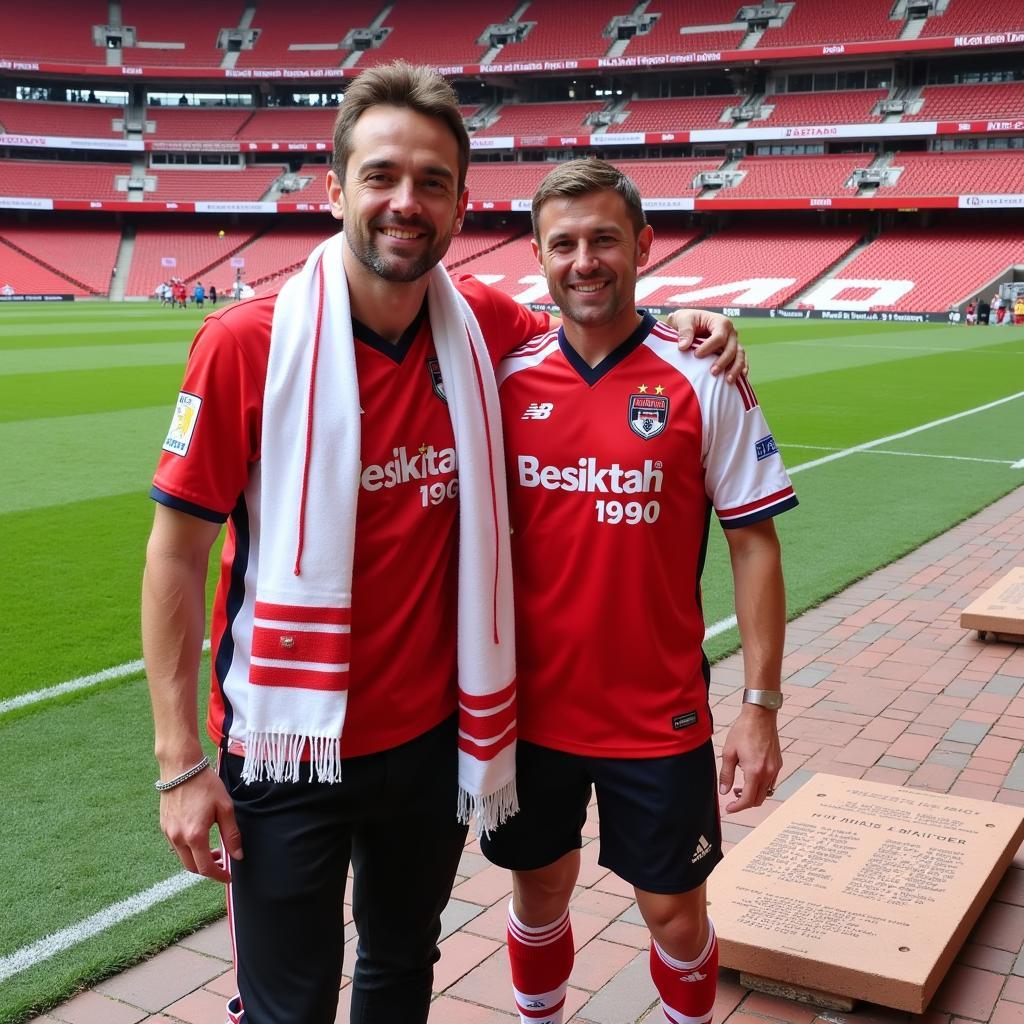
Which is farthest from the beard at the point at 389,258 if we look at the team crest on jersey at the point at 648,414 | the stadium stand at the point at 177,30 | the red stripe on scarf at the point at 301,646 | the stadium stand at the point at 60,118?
the stadium stand at the point at 177,30

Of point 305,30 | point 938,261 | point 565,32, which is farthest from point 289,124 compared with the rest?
point 938,261

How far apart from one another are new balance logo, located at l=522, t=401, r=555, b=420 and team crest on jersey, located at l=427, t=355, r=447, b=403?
0.30 m

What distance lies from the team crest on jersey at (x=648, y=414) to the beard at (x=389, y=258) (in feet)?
2.02

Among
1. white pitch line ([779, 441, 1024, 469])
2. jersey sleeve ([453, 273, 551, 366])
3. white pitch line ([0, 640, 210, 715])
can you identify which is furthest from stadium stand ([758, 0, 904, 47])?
jersey sleeve ([453, 273, 551, 366])

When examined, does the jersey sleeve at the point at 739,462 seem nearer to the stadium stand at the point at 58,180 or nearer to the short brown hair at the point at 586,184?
the short brown hair at the point at 586,184

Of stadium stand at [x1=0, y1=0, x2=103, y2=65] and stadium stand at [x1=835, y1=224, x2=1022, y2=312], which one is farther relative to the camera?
stadium stand at [x1=0, y1=0, x2=103, y2=65]

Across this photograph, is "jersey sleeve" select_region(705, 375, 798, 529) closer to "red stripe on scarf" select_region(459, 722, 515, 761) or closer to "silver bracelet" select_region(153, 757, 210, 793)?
"red stripe on scarf" select_region(459, 722, 515, 761)

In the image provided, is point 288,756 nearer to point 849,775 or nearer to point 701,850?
point 701,850

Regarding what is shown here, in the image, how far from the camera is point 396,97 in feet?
8.00

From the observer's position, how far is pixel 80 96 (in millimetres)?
64188

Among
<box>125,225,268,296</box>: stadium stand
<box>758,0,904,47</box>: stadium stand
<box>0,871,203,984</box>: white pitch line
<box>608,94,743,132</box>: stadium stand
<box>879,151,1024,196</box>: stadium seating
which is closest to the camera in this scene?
<box>0,871,203,984</box>: white pitch line

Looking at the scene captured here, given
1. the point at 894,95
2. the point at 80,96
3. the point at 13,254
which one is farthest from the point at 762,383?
the point at 80,96

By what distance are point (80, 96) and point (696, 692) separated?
6963 cm

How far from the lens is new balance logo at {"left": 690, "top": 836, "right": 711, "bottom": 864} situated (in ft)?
9.04
